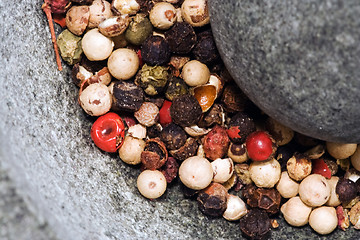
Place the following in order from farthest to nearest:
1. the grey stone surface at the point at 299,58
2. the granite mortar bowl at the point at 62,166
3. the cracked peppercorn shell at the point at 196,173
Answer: the cracked peppercorn shell at the point at 196,173
the granite mortar bowl at the point at 62,166
the grey stone surface at the point at 299,58

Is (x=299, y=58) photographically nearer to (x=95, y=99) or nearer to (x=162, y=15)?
(x=162, y=15)

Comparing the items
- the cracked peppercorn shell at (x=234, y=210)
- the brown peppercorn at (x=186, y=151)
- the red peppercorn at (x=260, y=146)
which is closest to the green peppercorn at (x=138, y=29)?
the brown peppercorn at (x=186, y=151)

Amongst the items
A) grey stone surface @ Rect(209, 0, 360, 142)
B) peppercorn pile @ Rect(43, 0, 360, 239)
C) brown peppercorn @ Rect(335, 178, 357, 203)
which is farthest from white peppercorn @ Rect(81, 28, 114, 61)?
brown peppercorn @ Rect(335, 178, 357, 203)

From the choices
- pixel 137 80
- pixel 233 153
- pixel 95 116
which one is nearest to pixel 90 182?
pixel 95 116

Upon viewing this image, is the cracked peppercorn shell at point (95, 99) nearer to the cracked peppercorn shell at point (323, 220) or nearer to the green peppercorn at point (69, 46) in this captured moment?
the green peppercorn at point (69, 46)

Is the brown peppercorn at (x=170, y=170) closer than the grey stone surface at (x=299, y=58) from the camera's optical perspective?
No

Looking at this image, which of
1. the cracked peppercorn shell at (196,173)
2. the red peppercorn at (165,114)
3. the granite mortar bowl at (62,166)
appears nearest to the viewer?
the granite mortar bowl at (62,166)
